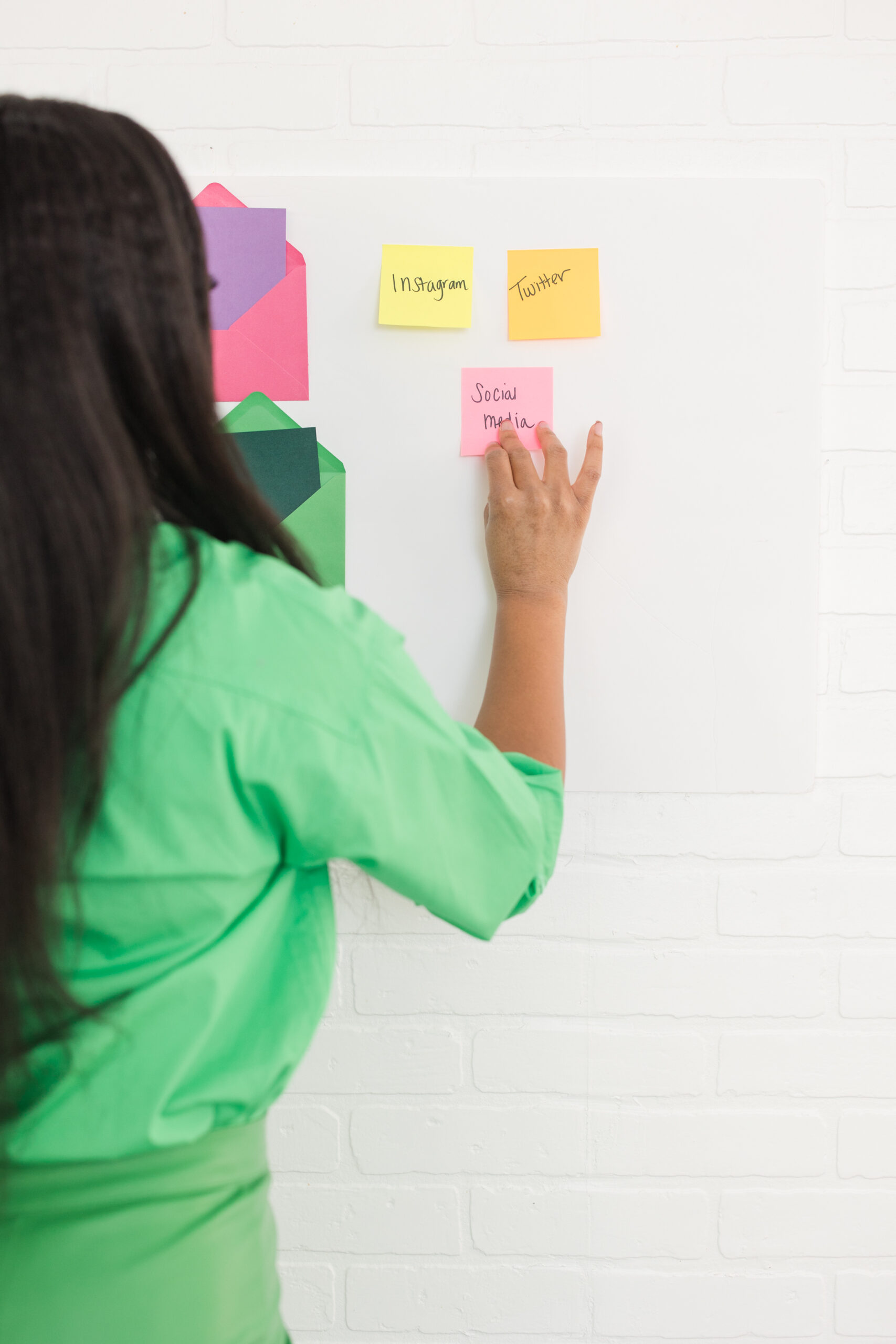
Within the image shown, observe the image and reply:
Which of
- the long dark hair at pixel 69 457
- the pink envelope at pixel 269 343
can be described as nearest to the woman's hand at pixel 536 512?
the pink envelope at pixel 269 343

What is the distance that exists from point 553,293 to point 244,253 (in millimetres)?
329

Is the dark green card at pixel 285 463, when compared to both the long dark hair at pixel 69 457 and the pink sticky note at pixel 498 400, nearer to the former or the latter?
the pink sticky note at pixel 498 400

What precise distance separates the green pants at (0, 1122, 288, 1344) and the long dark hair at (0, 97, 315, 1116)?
76mm

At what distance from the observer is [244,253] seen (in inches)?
39.3

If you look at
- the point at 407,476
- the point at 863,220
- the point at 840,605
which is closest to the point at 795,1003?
the point at 840,605

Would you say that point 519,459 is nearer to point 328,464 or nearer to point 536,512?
point 536,512

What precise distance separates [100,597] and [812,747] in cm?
81

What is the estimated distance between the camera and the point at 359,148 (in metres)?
1.00

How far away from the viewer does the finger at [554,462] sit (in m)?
0.97

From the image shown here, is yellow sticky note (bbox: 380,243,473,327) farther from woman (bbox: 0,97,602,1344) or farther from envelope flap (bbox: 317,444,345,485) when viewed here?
woman (bbox: 0,97,602,1344)

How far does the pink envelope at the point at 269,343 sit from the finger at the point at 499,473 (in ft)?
0.69

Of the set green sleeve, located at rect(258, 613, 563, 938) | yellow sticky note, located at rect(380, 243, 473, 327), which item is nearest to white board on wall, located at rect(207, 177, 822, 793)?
yellow sticky note, located at rect(380, 243, 473, 327)

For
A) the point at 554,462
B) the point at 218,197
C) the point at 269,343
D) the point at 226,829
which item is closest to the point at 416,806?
the point at 226,829

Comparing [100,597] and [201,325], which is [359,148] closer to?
[201,325]
